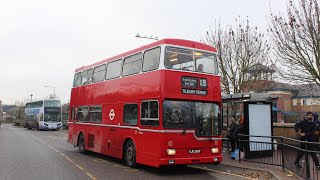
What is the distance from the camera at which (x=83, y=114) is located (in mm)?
17672

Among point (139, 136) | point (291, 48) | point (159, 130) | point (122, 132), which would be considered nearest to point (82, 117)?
point (122, 132)

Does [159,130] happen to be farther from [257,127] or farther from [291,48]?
[291,48]

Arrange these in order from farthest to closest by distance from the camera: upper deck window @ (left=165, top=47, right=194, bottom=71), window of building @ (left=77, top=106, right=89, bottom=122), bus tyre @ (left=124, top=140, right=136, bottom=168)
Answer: window of building @ (left=77, top=106, right=89, bottom=122)
bus tyre @ (left=124, top=140, right=136, bottom=168)
upper deck window @ (left=165, top=47, right=194, bottom=71)

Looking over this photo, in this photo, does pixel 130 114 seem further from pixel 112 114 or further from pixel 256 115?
pixel 256 115

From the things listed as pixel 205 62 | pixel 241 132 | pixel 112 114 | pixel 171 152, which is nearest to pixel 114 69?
pixel 112 114

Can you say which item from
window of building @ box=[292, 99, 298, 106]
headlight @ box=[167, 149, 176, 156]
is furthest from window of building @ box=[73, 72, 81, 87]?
window of building @ box=[292, 99, 298, 106]

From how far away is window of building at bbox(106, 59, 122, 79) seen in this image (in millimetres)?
14302

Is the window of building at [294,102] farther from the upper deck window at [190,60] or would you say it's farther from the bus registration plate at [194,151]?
the bus registration plate at [194,151]

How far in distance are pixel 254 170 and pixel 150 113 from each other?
359 centimetres

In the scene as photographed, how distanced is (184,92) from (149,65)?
1.57 meters

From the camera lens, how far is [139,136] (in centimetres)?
1201

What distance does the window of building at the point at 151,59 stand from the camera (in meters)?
11.6

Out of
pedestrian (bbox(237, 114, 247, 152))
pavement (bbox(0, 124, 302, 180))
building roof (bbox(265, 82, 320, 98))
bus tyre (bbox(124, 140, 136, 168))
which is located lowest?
pavement (bbox(0, 124, 302, 180))

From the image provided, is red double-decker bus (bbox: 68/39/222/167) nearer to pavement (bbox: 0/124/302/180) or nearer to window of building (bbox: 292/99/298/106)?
pavement (bbox: 0/124/302/180)
